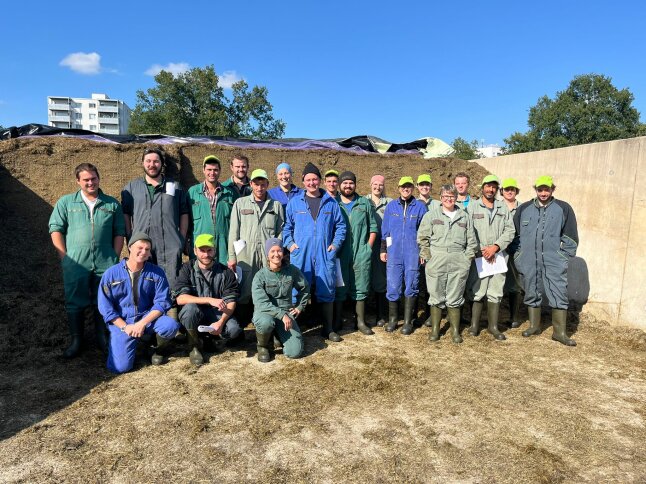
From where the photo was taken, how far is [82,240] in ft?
12.2

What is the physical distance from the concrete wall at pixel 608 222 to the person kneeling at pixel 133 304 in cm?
481

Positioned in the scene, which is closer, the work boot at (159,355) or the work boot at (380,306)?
the work boot at (159,355)

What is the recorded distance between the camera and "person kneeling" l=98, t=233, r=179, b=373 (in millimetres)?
3492

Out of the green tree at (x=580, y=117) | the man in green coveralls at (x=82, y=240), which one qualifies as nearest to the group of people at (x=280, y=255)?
the man in green coveralls at (x=82, y=240)

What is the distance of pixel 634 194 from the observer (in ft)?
15.5

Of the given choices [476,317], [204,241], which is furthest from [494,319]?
[204,241]

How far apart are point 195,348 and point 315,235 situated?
156 centimetres

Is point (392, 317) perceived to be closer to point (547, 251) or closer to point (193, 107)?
point (547, 251)

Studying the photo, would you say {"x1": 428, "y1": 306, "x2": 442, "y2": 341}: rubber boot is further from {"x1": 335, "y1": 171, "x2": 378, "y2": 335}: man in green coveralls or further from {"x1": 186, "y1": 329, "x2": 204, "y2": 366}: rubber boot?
{"x1": 186, "y1": 329, "x2": 204, "y2": 366}: rubber boot

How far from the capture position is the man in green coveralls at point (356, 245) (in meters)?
4.60

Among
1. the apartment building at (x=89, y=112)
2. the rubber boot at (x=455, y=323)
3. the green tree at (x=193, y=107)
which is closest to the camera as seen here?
the rubber boot at (x=455, y=323)

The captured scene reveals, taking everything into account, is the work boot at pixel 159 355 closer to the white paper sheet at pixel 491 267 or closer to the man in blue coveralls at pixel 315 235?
the man in blue coveralls at pixel 315 235

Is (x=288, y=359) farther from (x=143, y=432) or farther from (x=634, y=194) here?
(x=634, y=194)

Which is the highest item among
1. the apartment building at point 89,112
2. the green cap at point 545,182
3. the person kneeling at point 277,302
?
the apartment building at point 89,112
